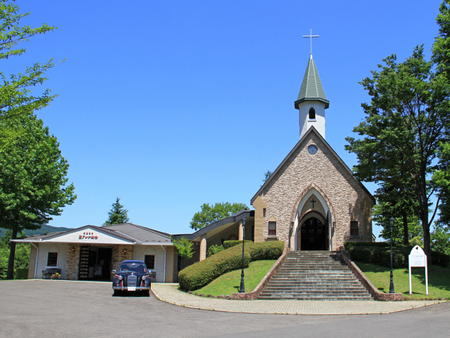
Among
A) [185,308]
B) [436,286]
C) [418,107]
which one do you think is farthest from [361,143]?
[185,308]

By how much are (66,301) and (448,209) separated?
1848 centimetres

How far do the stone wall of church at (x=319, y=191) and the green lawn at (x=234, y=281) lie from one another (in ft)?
19.9

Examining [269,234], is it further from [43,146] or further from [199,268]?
[43,146]

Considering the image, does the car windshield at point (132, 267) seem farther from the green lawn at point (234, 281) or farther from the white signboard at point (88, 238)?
the white signboard at point (88, 238)

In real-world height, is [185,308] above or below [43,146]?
below

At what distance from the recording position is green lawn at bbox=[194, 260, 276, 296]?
63.7 feet

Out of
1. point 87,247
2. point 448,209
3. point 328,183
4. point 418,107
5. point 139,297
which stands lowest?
point 139,297

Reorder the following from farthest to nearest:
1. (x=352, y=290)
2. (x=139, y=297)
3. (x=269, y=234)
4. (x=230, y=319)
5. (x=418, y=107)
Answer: (x=269, y=234), (x=418, y=107), (x=352, y=290), (x=139, y=297), (x=230, y=319)

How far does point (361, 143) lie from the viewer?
24.5m

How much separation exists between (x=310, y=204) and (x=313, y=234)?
2.45 m

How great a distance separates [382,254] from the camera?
77.4 ft

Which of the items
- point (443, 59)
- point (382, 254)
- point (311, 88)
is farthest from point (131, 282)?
point (311, 88)

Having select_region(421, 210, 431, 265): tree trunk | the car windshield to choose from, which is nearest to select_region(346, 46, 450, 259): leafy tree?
select_region(421, 210, 431, 265): tree trunk

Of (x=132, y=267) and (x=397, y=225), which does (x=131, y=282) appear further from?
(x=397, y=225)
